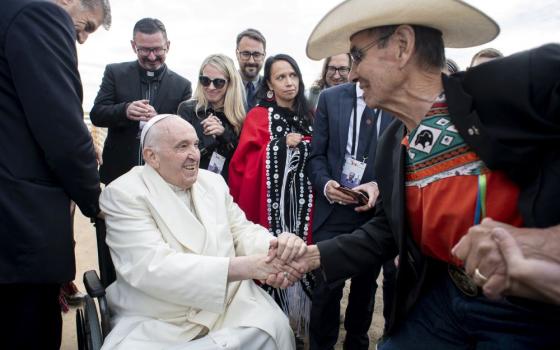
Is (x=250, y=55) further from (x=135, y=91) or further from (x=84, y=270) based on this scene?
(x=84, y=270)

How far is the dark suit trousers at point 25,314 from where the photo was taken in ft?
6.56

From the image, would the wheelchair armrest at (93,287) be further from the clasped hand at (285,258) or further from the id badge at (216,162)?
the id badge at (216,162)

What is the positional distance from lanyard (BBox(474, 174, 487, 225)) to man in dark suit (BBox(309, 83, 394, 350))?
1.42 metres

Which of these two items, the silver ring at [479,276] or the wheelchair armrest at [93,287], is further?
the wheelchair armrest at [93,287]

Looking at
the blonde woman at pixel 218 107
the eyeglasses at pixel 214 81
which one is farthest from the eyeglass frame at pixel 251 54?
the eyeglasses at pixel 214 81

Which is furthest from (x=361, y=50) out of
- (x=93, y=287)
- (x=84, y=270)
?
(x=84, y=270)

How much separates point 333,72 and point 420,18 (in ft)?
7.04

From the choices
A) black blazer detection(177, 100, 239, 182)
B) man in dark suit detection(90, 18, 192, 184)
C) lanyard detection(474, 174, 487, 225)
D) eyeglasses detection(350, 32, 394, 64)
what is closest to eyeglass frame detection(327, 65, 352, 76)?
black blazer detection(177, 100, 239, 182)

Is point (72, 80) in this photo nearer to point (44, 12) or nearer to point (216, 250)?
point (44, 12)

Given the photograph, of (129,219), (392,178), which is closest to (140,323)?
(129,219)

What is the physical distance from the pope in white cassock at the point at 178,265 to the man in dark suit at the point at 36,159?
0.86ft

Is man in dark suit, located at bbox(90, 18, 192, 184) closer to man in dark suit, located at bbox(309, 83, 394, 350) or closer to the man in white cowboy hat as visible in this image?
man in dark suit, located at bbox(309, 83, 394, 350)

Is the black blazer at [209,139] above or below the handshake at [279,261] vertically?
above

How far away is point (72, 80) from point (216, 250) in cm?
107
